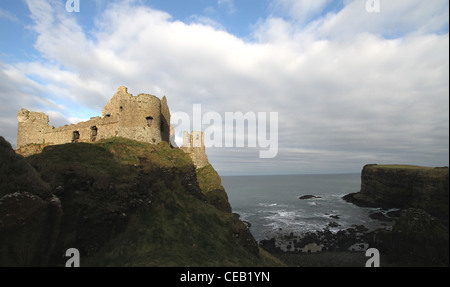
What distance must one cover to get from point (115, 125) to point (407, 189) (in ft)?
253

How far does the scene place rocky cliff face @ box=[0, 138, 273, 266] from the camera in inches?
369

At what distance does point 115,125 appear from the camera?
989 inches

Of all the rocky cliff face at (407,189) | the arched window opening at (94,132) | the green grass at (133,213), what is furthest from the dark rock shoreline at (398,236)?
the arched window opening at (94,132)

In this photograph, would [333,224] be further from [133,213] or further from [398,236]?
[133,213]

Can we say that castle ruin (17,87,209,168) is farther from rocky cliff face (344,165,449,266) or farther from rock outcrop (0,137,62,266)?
rocky cliff face (344,165,449,266)

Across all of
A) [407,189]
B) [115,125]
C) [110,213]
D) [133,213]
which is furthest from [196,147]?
[407,189]

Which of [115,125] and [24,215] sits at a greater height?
[115,125]

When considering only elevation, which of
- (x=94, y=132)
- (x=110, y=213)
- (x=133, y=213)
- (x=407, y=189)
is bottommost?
(x=407, y=189)

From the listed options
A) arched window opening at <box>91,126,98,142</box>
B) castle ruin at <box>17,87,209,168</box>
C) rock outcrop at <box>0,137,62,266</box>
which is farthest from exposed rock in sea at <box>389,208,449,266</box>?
arched window opening at <box>91,126,98,142</box>

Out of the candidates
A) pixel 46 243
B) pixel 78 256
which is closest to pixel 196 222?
pixel 78 256

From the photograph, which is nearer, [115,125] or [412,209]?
[115,125]
